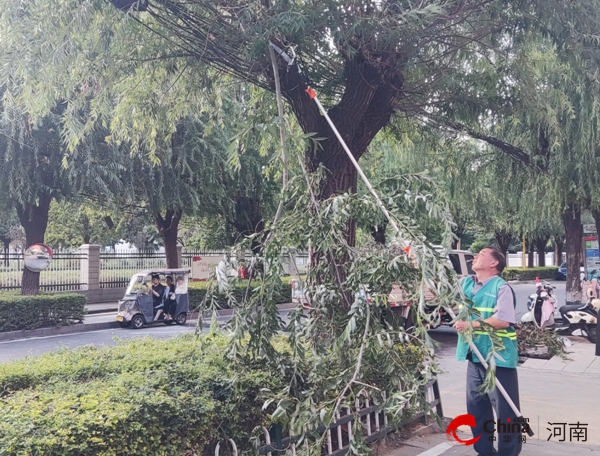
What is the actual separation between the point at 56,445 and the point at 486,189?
557 inches

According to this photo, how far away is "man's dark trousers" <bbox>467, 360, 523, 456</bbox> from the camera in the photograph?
471cm

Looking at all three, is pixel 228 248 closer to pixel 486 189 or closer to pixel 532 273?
pixel 486 189

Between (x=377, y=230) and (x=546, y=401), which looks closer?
(x=377, y=230)

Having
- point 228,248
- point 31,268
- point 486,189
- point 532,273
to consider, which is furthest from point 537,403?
point 532,273

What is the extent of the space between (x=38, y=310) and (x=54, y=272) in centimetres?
590

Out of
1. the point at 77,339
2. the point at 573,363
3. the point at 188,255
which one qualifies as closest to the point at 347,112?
the point at 573,363

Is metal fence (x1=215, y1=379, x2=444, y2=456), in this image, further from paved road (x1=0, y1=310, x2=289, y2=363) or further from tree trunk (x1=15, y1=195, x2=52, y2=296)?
tree trunk (x1=15, y1=195, x2=52, y2=296)

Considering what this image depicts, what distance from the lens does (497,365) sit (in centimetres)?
475

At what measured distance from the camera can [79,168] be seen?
16125 mm

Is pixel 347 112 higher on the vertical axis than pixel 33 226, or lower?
higher

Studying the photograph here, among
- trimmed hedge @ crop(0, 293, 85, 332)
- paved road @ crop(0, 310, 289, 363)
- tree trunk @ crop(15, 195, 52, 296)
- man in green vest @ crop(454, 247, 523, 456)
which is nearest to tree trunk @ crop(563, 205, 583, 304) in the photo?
paved road @ crop(0, 310, 289, 363)

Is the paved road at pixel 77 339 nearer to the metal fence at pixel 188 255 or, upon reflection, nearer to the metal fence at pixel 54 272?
the metal fence at pixel 54 272

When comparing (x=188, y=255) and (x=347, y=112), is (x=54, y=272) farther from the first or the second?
(x=347, y=112)

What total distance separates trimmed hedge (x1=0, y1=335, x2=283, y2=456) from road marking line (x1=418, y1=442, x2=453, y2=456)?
6.44 feet
